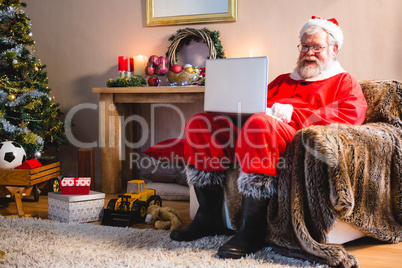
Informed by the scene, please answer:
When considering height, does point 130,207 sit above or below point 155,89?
below

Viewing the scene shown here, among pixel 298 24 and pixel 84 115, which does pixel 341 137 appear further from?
pixel 84 115

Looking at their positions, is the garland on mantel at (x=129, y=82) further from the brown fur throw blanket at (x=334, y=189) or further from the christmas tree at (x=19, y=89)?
the brown fur throw blanket at (x=334, y=189)

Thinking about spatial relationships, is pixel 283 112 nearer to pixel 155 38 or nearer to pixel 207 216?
pixel 207 216

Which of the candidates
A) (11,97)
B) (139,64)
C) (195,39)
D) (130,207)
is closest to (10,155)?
(11,97)

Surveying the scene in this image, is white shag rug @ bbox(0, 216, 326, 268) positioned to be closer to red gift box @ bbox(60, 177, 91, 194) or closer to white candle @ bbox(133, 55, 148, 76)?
red gift box @ bbox(60, 177, 91, 194)

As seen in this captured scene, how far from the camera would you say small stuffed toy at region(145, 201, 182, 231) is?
1.91 metres

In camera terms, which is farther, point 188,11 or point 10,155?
point 188,11

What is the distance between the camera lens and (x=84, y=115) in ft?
10.9

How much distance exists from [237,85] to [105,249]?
86 centimetres

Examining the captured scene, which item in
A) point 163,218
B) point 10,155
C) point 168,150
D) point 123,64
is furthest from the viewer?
point 123,64

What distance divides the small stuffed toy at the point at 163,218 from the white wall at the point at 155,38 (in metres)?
1.14

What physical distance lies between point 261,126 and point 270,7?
156 centimetres

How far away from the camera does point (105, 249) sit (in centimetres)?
158

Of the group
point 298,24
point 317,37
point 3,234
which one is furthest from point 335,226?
point 298,24
